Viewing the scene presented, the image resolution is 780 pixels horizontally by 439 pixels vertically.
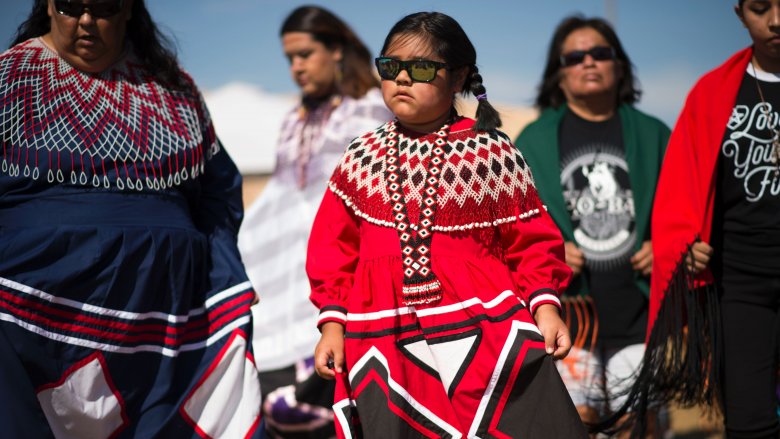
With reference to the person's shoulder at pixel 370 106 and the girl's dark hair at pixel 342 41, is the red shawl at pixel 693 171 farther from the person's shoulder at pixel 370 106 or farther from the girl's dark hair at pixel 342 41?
the girl's dark hair at pixel 342 41

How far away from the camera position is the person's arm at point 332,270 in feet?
9.84

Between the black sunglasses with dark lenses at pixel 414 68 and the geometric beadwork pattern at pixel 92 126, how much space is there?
831 millimetres

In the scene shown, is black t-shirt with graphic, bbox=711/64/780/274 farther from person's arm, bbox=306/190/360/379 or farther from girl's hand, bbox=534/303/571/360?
person's arm, bbox=306/190/360/379

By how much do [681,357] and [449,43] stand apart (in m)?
1.60

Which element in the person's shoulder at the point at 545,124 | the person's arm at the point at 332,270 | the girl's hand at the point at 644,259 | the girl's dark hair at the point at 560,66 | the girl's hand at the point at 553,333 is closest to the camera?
the girl's hand at the point at 553,333

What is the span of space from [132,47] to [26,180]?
0.67 metres

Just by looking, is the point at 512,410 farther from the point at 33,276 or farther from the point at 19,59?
the point at 19,59

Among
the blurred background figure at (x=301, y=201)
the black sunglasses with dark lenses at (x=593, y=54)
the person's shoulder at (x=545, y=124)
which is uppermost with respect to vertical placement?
the black sunglasses with dark lenses at (x=593, y=54)

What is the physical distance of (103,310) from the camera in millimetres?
3182

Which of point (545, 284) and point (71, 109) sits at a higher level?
point (71, 109)

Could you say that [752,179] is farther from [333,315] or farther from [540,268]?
[333,315]

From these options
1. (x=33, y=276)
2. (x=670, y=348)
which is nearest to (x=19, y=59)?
(x=33, y=276)

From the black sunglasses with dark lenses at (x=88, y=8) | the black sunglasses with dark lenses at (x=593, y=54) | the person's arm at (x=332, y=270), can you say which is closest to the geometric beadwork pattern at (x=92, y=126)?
the black sunglasses with dark lenses at (x=88, y=8)

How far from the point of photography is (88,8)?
3258mm
